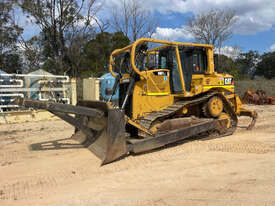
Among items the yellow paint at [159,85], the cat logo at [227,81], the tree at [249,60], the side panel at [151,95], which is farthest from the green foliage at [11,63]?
the tree at [249,60]

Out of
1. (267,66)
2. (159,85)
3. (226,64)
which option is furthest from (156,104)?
(267,66)

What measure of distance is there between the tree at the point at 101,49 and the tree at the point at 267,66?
82.4 ft

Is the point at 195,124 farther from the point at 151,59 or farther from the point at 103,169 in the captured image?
the point at 103,169

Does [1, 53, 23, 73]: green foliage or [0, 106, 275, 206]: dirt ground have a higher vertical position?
[1, 53, 23, 73]: green foliage

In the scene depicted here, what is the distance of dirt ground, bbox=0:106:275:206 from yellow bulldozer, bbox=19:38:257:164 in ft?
1.21

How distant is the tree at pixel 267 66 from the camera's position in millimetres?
37737

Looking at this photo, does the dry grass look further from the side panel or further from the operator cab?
the side panel

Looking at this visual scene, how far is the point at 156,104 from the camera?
5.82m

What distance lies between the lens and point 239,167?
4.35 metres

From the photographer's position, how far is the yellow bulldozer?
4.89 meters

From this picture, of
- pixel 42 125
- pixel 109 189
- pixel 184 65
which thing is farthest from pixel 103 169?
pixel 42 125

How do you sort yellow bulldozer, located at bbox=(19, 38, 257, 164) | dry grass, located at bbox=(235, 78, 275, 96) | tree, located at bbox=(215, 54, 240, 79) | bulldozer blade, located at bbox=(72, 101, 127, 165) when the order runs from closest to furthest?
bulldozer blade, located at bbox=(72, 101, 127, 165) < yellow bulldozer, located at bbox=(19, 38, 257, 164) < dry grass, located at bbox=(235, 78, 275, 96) < tree, located at bbox=(215, 54, 240, 79)

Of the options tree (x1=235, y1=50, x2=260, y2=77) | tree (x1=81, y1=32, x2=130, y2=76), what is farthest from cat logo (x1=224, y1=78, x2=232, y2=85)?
tree (x1=235, y1=50, x2=260, y2=77)

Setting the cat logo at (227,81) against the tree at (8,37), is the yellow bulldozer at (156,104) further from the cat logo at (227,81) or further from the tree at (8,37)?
the tree at (8,37)
